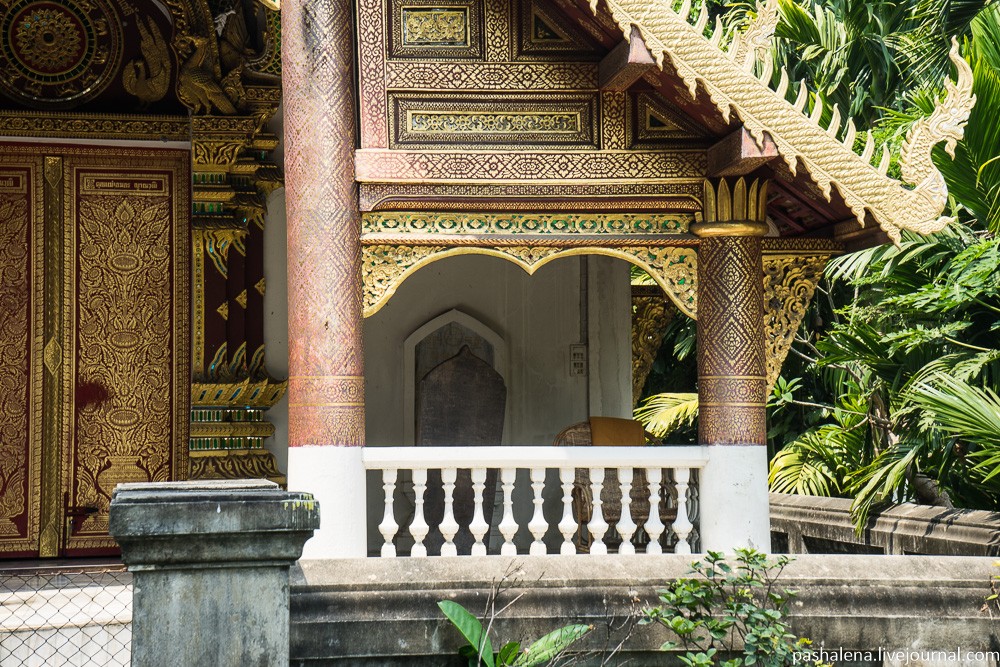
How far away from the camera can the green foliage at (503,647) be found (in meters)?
4.36

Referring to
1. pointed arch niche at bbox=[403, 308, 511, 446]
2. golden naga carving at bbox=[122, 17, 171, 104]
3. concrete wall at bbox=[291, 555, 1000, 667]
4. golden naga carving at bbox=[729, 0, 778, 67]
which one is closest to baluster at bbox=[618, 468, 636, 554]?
concrete wall at bbox=[291, 555, 1000, 667]

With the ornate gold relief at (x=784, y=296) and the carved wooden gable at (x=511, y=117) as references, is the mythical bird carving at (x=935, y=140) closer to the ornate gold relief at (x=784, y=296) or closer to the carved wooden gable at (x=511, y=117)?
the ornate gold relief at (x=784, y=296)

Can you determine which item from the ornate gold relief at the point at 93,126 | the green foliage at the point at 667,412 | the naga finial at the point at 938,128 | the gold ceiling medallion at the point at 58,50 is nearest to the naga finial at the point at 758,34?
the naga finial at the point at 938,128

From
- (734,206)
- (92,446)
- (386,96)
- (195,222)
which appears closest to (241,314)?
(195,222)

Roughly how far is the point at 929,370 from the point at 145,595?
14.8 ft

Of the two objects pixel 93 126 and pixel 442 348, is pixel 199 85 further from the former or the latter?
pixel 442 348

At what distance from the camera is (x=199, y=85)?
809cm

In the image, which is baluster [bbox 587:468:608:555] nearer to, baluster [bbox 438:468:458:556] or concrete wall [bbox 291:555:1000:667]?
baluster [bbox 438:468:458:556]

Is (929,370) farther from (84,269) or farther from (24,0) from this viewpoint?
(24,0)

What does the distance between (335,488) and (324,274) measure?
3.58ft

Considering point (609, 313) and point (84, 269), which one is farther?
point (609, 313)

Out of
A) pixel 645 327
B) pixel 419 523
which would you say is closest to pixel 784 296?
pixel 419 523

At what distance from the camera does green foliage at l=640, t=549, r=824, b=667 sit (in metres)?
4.41

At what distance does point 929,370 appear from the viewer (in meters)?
6.45
